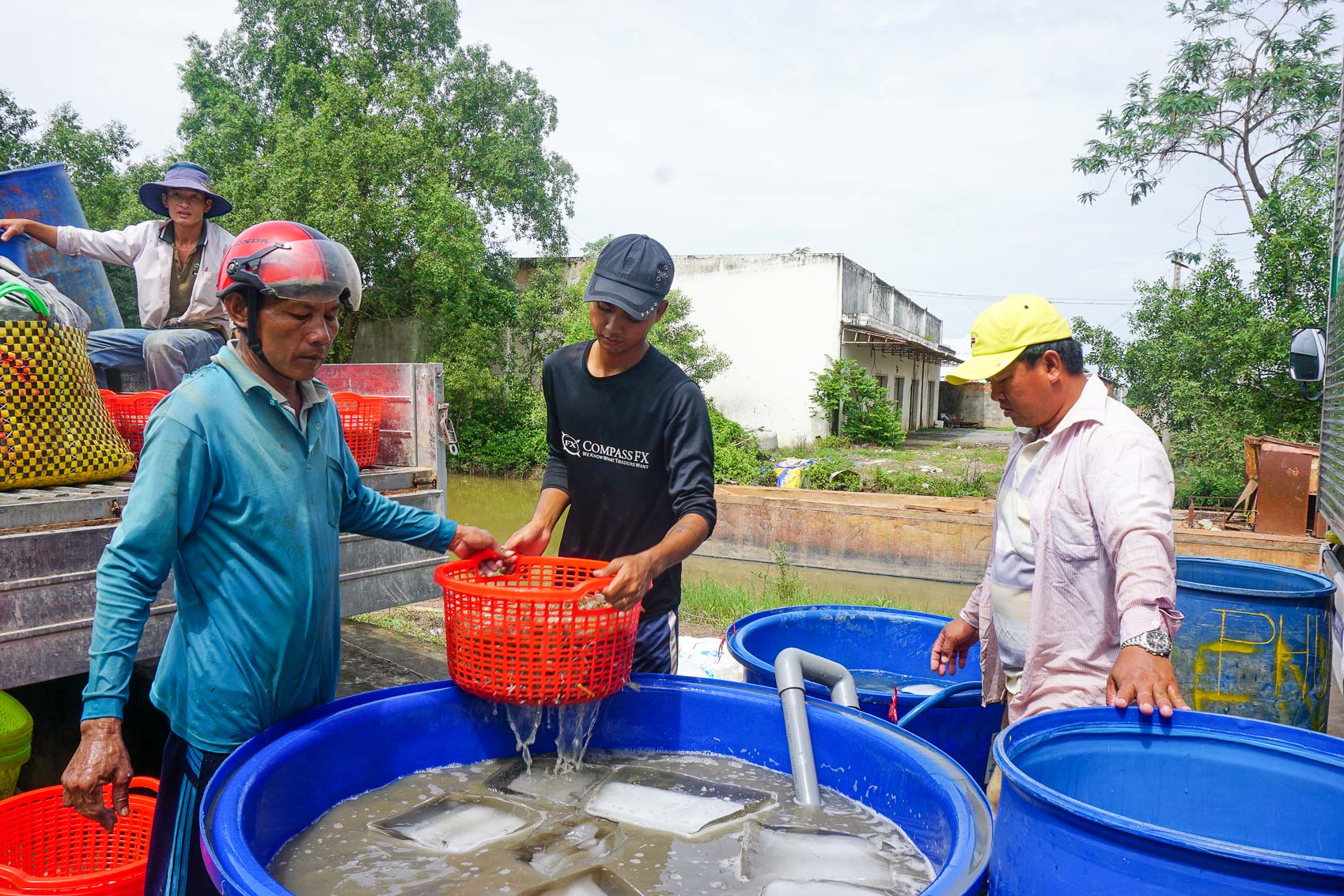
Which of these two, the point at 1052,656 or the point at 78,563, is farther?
the point at 78,563

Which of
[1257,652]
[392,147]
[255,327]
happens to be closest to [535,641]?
[255,327]

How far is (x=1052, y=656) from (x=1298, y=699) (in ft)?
6.41

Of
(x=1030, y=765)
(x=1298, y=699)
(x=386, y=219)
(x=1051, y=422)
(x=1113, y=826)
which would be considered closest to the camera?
(x=1113, y=826)

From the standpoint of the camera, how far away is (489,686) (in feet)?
6.98

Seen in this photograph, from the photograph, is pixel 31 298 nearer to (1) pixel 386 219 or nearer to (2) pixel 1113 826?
(2) pixel 1113 826

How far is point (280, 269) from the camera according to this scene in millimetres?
1815

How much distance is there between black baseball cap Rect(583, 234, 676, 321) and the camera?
8.21 ft

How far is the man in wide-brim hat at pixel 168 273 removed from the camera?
4.08 metres

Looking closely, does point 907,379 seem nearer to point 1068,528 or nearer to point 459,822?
point 1068,528

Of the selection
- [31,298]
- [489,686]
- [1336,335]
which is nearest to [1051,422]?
[489,686]

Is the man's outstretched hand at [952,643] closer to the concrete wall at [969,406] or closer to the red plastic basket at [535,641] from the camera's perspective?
the red plastic basket at [535,641]

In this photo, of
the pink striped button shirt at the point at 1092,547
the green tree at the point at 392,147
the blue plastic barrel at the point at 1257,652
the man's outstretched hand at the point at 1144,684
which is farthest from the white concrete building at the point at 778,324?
the man's outstretched hand at the point at 1144,684

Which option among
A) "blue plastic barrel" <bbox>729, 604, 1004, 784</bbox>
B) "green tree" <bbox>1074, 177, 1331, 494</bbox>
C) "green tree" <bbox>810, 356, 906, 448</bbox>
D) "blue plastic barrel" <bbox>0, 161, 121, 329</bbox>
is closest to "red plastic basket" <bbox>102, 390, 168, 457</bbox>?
"blue plastic barrel" <bbox>0, 161, 121, 329</bbox>

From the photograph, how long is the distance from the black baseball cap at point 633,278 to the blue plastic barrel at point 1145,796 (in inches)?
58.6
